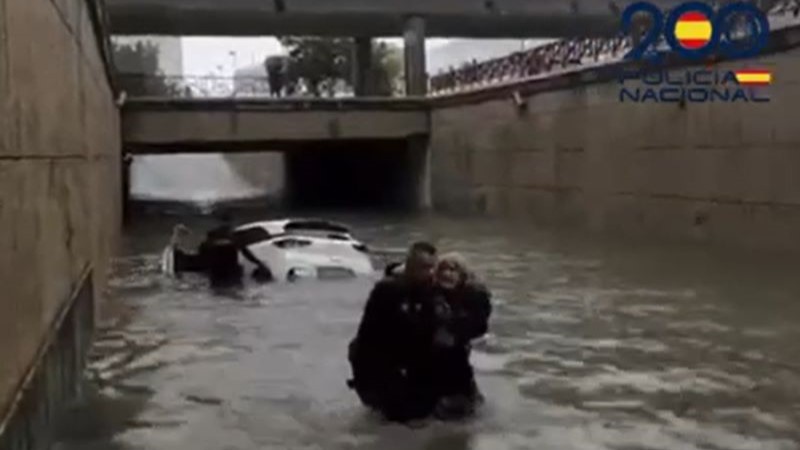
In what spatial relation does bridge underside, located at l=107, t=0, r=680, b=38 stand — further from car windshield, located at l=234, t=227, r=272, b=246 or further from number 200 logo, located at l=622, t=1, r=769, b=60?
car windshield, located at l=234, t=227, r=272, b=246

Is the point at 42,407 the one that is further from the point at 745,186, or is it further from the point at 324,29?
the point at 324,29

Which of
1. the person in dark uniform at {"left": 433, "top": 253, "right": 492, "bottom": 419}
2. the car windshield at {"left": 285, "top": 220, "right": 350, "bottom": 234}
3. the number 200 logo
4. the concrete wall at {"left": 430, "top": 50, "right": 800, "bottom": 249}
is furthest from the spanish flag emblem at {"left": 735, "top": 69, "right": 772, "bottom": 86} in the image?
the person in dark uniform at {"left": 433, "top": 253, "right": 492, "bottom": 419}

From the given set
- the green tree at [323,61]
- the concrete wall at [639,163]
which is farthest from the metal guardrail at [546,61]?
the green tree at [323,61]

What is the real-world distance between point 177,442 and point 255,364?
10.7 ft

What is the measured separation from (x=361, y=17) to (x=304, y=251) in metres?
25.3

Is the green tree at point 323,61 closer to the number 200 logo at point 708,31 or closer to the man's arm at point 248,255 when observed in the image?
the number 200 logo at point 708,31

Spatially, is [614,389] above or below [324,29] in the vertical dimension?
below

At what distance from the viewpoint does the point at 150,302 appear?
55.2 feet

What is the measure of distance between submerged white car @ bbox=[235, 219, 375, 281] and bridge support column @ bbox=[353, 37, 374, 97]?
27819 millimetres

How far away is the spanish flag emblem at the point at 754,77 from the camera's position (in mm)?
21234

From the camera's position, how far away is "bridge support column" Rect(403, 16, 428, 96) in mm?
43812

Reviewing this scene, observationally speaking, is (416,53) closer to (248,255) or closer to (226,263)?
(248,255)

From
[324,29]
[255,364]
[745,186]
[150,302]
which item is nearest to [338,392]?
[255,364]

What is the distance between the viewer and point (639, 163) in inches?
1030
